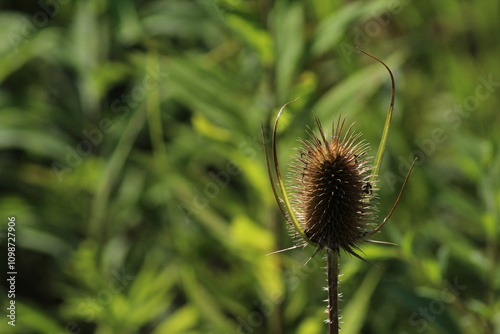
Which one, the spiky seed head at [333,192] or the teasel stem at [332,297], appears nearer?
the teasel stem at [332,297]

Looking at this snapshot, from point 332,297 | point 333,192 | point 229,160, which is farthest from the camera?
point 229,160

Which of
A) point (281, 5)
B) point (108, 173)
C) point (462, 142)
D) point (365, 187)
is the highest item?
point (281, 5)

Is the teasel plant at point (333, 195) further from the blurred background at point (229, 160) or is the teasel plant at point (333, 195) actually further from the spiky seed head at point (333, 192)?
the blurred background at point (229, 160)

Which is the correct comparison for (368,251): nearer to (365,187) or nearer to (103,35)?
(365,187)

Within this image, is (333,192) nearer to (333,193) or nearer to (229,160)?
(333,193)

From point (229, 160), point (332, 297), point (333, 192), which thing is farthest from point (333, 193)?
point (229, 160)

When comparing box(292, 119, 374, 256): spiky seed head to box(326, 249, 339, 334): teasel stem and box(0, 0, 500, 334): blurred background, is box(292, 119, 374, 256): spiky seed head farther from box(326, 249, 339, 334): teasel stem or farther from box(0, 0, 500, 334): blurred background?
box(0, 0, 500, 334): blurred background

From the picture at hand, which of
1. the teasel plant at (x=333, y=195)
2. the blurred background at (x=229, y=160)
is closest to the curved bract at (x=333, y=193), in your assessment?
the teasel plant at (x=333, y=195)

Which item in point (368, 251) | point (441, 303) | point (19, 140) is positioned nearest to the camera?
point (368, 251)

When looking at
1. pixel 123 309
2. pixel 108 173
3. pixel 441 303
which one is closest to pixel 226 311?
pixel 123 309
